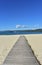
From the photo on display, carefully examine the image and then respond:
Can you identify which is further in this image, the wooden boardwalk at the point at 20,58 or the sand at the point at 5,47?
the sand at the point at 5,47

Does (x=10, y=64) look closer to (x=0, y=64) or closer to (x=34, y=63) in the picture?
(x=0, y=64)

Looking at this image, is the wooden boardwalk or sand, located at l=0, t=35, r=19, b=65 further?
sand, located at l=0, t=35, r=19, b=65

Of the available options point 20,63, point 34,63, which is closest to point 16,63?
point 20,63

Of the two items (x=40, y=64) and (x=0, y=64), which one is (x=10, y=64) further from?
(x=40, y=64)

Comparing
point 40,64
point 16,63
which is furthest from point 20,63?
point 40,64

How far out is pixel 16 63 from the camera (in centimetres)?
1031

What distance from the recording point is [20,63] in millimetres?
10297

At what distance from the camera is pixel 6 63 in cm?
1023

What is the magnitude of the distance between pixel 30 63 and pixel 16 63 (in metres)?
0.73

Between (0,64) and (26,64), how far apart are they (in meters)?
1.31

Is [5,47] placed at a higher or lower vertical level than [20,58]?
lower

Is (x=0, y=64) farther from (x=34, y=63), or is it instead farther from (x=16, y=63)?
(x=34, y=63)

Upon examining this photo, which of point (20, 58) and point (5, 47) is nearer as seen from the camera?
point (20, 58)

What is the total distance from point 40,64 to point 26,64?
0.71m
